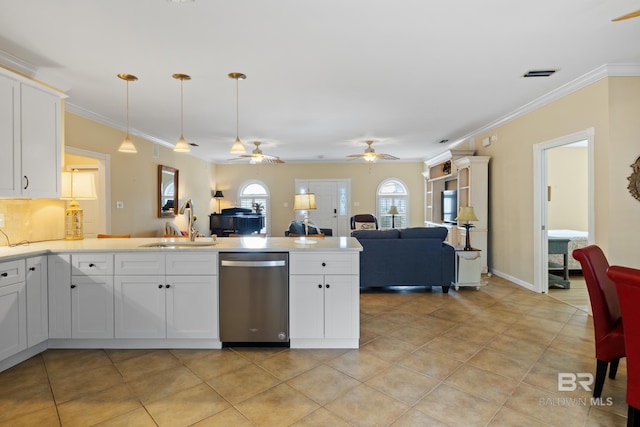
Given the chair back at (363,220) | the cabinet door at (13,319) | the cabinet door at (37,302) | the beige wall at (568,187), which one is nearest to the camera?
the cabinet door at (13,319)

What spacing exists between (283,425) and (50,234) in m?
3.26

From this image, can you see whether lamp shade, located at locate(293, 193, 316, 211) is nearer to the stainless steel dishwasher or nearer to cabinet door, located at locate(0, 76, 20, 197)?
the stainless steel dishwasher

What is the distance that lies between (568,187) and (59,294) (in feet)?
26.9

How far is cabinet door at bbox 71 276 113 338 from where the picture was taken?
2773mm

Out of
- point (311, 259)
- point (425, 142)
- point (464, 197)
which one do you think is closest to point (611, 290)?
point (311, 259)

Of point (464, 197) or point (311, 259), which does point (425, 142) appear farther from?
point (311, 259)

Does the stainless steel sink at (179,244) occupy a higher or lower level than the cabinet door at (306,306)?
higher

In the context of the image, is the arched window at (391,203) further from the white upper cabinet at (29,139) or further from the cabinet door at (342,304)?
the white upper cabinet at (29,139)

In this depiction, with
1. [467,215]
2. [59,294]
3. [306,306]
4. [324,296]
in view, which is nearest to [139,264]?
[59,294]

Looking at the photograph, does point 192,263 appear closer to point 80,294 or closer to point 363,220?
point 80,294

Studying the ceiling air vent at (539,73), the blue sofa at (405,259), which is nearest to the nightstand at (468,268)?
the blue sofa at (405,259)

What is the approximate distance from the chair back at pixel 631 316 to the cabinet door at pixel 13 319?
382cm

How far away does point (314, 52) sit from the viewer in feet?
10.1

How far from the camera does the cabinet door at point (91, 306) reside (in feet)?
9.10
